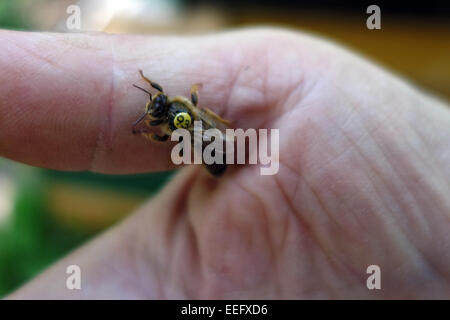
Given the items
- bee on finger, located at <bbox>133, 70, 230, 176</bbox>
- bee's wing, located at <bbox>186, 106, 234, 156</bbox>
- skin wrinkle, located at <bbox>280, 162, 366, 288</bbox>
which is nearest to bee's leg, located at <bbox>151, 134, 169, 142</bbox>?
bee on finger, located at <bbox>133, 70, 230, 176</bbox>

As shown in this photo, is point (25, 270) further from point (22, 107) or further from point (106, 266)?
point (22, 107)

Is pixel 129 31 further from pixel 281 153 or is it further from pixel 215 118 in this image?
pixel 281 153

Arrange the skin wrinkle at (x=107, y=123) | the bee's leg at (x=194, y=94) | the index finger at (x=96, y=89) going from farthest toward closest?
the bee's leg at (x=194, y=94) < the skin wrinkle at (x=107, y=123) < the index finger at (x=96, y=89)

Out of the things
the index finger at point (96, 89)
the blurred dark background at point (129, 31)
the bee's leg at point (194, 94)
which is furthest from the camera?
the blurred dark background at point (129, 31)

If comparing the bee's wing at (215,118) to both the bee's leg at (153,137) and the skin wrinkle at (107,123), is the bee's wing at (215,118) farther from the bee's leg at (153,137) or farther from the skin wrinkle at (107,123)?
the skin wrinkle at (107,123)

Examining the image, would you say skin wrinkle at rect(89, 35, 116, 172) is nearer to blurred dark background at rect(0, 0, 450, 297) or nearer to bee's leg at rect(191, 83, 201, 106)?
bee's leg at rect(191, 83, 201, 106)

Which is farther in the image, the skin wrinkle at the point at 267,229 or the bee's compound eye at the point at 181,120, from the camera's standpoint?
the skin wrinkle at the point at 267,229

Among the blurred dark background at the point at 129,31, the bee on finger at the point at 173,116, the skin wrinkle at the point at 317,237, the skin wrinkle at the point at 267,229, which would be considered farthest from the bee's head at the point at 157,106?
the blurred dark background at the point at 129,31
